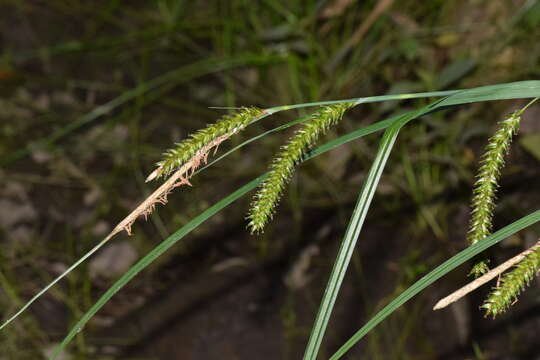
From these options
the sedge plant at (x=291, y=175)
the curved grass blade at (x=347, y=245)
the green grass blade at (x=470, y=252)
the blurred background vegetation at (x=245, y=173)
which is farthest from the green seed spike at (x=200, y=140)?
the blurred background vegetation at (x=245, y=173)

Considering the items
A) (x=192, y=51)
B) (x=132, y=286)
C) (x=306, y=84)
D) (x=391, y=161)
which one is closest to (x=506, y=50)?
(x=391, y=161)

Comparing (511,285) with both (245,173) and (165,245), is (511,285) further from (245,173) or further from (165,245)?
(245,173)

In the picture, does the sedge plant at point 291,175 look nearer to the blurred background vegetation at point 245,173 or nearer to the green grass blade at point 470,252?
the green grass blade at point 470,252

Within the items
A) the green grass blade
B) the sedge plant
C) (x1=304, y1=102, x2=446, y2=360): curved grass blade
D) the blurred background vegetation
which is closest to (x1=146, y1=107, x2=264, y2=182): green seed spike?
the sedge plant

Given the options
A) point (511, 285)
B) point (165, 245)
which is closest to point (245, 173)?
point (165, 245)

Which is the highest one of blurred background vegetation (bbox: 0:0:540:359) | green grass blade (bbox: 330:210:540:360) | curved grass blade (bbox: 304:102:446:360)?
blurred background vegetation (bbox: 0:0:540:359)

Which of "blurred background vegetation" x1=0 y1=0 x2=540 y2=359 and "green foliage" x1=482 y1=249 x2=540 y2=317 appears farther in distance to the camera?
"blurred background vegetation" x1=0 y1=0 x2=540 y2=359

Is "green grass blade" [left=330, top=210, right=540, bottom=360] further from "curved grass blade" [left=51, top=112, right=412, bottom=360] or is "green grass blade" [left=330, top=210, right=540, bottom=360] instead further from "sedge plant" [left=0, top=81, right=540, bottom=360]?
"curved grass blade" [left=51, top=112, right=412, bottom=360]
